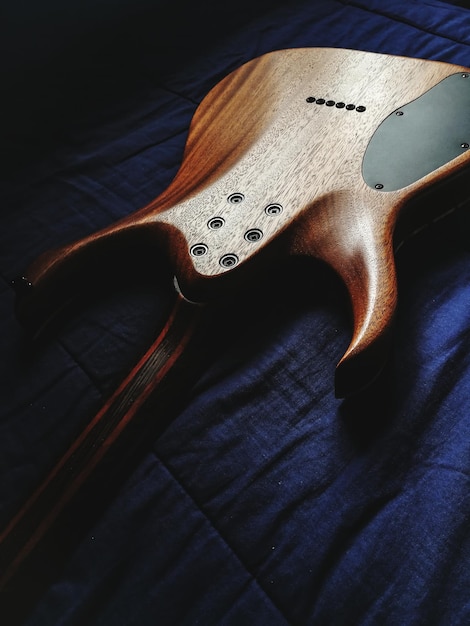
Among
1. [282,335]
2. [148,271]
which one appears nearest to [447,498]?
[282,335]

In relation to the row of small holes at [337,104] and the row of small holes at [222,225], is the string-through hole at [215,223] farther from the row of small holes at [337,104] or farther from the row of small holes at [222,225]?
the row of small holes at [337,104]

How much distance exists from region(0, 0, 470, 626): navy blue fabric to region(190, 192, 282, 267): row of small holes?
0.04m

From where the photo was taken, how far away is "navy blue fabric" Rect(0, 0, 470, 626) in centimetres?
41

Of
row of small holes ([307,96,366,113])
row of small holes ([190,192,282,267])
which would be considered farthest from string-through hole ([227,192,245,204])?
row of small holes ([307,96,366,113])

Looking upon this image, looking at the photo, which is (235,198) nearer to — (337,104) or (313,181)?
(313,181)

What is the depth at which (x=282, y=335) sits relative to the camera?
52 centimetres

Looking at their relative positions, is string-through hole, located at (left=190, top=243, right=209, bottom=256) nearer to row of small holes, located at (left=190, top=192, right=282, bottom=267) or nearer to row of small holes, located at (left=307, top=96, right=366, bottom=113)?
row of small holes, located at (left=190, top=192, right=282, bottom=267)

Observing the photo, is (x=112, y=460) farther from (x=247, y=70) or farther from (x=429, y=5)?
(x=429, y=5)

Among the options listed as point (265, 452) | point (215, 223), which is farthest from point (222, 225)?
point (265, 452)

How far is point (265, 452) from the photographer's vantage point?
0.46 meters

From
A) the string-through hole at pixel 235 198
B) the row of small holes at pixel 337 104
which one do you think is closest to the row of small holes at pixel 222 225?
the string-through hole at pixel 235 198

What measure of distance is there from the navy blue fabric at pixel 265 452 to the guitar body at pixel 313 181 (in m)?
0.04

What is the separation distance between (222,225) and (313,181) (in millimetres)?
99

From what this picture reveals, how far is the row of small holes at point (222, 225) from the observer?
51 cm
